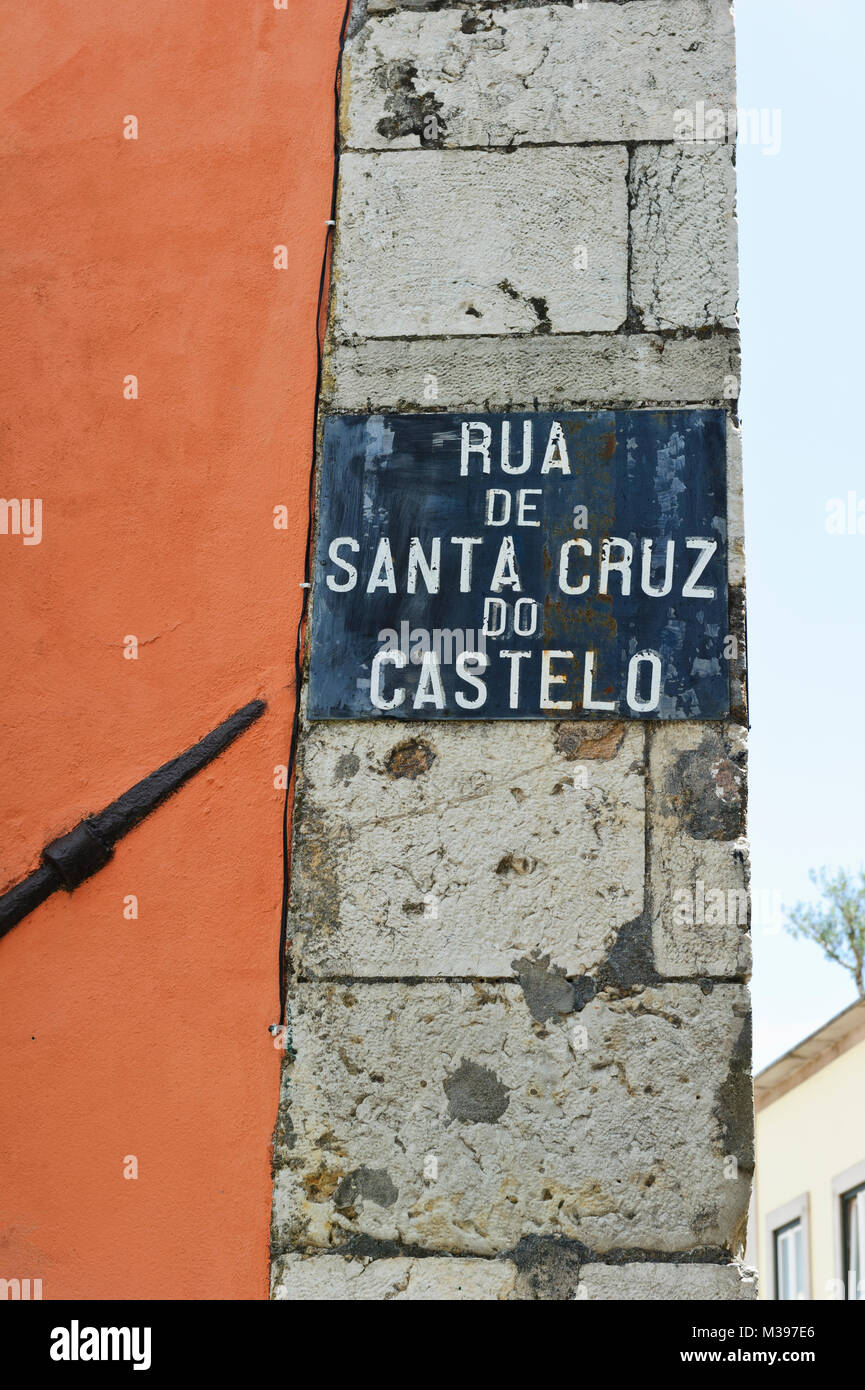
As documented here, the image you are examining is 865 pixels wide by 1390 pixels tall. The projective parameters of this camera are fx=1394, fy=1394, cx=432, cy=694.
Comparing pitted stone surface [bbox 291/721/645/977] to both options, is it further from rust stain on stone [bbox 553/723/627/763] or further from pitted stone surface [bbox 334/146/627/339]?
pitted stone surface [bbox 334/146/627/339]

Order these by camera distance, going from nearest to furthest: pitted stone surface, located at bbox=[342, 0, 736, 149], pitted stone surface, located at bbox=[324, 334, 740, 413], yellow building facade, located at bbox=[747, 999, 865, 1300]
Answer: pitted stone surface, located at bbox=[324, 334, 740, 413] < pitted stone surface, located at bbox=[342, 0, 736, 149] < yellow building facade, located at bbox=[747, 999, 865, 1300]

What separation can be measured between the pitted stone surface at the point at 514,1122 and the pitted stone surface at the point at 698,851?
0.06 m

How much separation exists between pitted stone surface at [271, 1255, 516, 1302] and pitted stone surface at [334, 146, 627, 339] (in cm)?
166

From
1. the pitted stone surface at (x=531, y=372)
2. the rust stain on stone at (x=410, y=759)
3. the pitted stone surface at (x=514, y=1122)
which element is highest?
the pitted stone surface at (x=531, y=372)

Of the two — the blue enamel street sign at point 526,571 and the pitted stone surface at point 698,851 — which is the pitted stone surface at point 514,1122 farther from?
the blue enamel street sign at point 526,571

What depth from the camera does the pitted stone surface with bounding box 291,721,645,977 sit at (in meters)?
2.39

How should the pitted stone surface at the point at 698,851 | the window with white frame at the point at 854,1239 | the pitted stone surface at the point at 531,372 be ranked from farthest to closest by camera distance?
1. the window with white frame at the point at 854,1239
2. the pitted stone surface at the point at 531,372
3. the pitted stone surface at the point at 698,851

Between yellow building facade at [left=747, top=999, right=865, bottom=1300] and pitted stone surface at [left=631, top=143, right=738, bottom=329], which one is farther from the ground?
pitted stone surface at [left=631, top=143, right=738, bottom=329]

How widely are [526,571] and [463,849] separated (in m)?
0.51

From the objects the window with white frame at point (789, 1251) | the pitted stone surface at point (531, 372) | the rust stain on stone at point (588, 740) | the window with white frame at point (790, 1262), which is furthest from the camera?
the window with white frame at point (790, 1262)

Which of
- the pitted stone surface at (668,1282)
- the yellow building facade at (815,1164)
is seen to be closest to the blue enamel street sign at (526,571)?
the pitted stone surface at (668,1282)

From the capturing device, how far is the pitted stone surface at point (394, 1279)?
224 centimetres

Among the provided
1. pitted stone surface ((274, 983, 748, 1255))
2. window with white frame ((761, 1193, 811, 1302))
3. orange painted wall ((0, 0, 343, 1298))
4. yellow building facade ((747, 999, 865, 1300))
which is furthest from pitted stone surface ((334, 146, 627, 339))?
window with white frame ((761, 1193, 811, 1302))

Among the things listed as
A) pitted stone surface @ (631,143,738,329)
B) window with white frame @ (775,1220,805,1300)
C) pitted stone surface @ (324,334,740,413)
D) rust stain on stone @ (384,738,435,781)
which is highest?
pitted stone surface @ (631,143,738,329)
